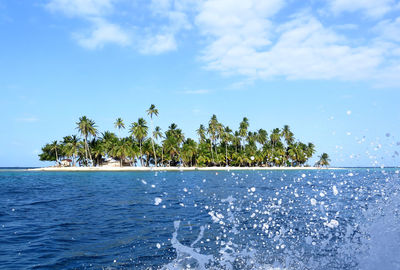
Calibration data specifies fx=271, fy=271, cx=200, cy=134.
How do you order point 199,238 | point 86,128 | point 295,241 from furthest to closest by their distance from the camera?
point 86,128 → point 199,238 → point 295,241

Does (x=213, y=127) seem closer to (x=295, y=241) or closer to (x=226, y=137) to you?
(x=226, y=137)

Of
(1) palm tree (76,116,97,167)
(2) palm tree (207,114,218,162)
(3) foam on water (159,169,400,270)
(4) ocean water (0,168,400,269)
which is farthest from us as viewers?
(2) palm tree (207,114,218,162)

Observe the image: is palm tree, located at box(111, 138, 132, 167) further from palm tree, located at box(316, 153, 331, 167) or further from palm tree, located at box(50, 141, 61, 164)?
palm tree, located at box(316, 153, 331, 167)

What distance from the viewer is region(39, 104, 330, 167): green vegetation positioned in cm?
10494

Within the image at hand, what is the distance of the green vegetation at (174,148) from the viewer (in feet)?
344

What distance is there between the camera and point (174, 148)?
10981cm

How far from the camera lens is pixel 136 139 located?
10850cm

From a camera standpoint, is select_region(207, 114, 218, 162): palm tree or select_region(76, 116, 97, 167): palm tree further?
select_region(207, 114, 218, 162): palm tree

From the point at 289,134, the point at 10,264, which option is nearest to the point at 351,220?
the point at 10,264

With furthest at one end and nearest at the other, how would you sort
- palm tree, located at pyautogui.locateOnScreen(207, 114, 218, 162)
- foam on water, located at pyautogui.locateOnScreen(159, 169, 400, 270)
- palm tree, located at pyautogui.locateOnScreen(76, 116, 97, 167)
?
palm tree, located at pyautogui.locateOnScreen(207, 114, 218, 162) < palm tree, located at pyautogui.locateOnScreen(76, 116, 97, 167) < foam on water, located at pyautogui.locateOnScreen(159, 169, 400, 270)

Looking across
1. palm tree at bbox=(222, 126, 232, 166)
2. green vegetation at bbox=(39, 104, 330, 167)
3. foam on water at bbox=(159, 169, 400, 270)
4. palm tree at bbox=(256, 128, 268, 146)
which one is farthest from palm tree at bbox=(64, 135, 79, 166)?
foam on water at bbox=(159, 169, 400, 270)

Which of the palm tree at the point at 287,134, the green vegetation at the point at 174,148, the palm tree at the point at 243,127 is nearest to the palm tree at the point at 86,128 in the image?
the green vegetation at the point at 174,148

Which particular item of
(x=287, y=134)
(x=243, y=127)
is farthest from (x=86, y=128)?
(x=287, y=134)

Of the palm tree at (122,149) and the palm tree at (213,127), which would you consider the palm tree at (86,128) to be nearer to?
the palm tree at (122,149)
